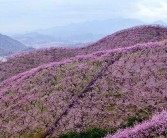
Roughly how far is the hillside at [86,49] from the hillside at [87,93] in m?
25.2

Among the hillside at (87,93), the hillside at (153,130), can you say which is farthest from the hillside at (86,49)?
the hillside at (153,130)

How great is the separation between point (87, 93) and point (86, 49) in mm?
48079

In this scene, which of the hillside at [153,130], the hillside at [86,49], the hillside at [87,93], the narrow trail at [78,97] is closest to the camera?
the hillside at [153,130]

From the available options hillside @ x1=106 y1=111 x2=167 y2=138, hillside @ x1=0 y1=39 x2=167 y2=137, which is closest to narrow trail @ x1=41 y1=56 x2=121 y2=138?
hillside @ x1=0 y1=39 x2=167 y2=137

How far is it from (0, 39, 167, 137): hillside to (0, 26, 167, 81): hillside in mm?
25241

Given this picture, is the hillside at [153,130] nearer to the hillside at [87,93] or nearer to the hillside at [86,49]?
the hillside at [87,93]

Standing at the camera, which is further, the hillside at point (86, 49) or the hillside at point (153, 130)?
the hillside at point (86, 49)

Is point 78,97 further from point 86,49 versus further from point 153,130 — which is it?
point 86,49

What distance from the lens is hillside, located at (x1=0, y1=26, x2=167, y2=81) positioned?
79.2 meters

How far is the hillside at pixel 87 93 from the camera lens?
3475 centimetres

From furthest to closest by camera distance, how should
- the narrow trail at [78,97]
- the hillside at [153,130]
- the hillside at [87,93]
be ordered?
the hillside at [87,93] → the narrow trail at [78,97] → the hillside at [153,130]

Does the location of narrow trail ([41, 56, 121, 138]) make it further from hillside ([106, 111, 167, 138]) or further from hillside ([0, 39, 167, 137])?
hillside ([106, 111, 167, 138])

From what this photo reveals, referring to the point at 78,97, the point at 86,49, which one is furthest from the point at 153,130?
the point at 86,49

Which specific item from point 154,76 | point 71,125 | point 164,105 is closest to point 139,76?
point 154,76
